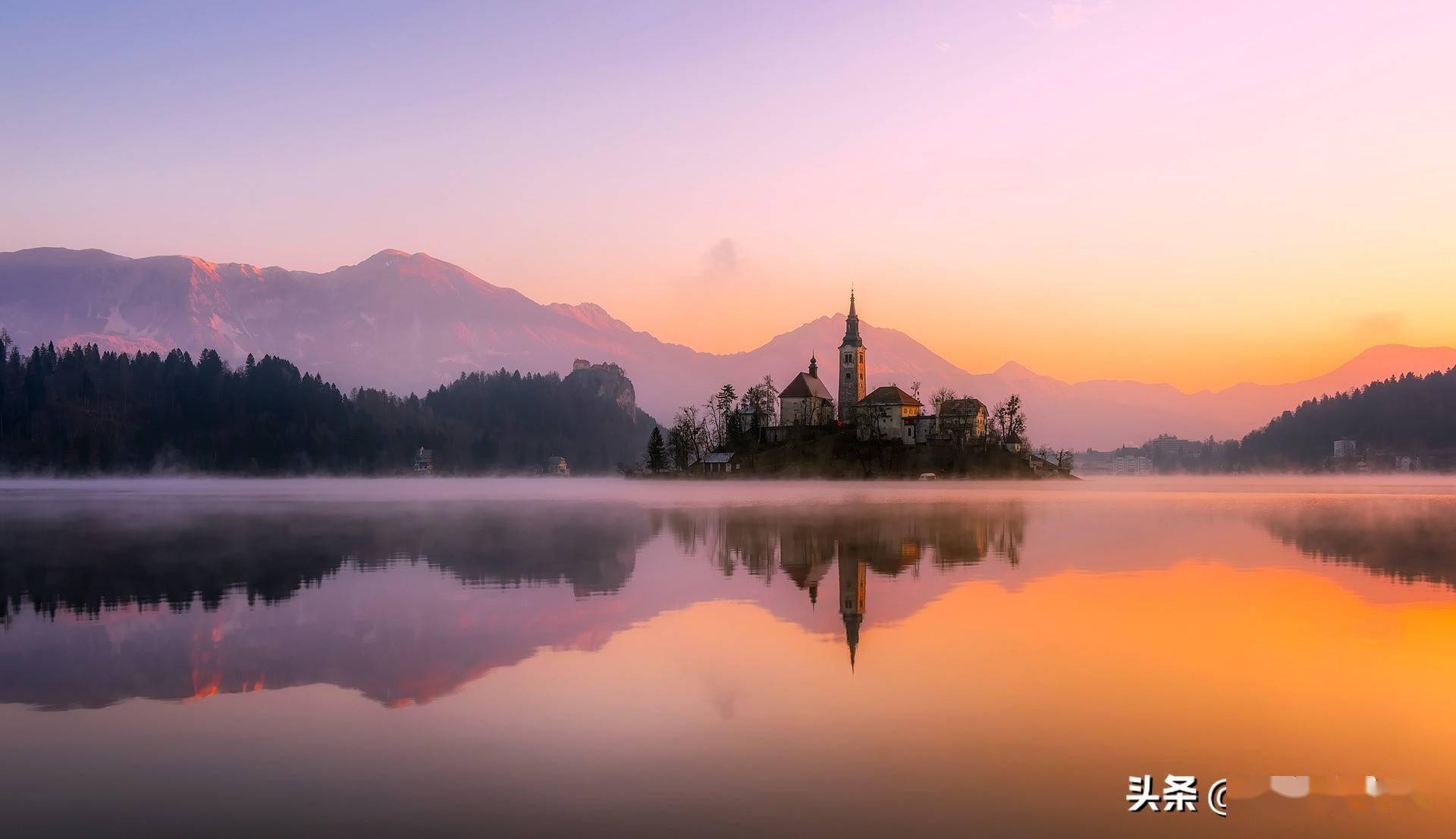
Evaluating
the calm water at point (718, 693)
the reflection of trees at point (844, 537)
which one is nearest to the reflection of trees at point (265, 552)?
the calm water at point (718, 693)

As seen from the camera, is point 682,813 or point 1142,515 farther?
point 1142,515

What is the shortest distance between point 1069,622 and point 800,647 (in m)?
9.28

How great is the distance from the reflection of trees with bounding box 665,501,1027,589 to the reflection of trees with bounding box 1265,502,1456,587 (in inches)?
630

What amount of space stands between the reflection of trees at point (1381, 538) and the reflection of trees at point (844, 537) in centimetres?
1599

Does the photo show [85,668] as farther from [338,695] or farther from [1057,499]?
[1057,499]

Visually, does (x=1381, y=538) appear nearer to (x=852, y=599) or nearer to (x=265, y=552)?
(x=852, y=599)

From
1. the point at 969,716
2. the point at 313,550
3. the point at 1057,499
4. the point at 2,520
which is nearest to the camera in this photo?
the point at 969,716

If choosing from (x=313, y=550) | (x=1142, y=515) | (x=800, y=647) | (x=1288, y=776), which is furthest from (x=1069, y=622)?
(x=1142, y=515)

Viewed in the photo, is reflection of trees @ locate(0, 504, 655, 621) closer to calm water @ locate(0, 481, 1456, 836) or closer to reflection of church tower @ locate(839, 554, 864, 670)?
calm water @ locate(0, 481, 1456, 836)

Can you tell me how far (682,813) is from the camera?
1338 cm

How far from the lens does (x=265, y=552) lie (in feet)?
166

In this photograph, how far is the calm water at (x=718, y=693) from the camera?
1368 cm

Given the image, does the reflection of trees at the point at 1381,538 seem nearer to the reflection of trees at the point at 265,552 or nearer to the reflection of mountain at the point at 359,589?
the reflection of mountain at the point at 359,589

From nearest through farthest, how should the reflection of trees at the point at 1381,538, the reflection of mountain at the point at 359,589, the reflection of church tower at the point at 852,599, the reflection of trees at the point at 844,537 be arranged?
the reflection of mountain at the point at 359,589, the reflection of church tower at the point at 852,599, the reflection of trees at the point at 1381,538, the reflection of trees at the point at 844,537
